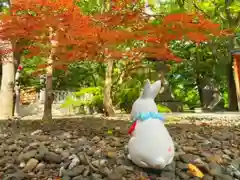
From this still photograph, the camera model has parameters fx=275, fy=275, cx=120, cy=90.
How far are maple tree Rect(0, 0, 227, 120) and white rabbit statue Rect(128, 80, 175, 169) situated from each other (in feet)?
5.23

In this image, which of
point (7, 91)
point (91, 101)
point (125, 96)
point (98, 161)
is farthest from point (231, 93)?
point (98, 161)

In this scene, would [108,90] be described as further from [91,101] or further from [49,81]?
[49,81]

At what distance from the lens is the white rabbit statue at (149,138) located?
7.44ft

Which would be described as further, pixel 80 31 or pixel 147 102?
pixel 80 31

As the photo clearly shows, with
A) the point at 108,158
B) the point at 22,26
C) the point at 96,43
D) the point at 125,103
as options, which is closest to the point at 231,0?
the point at 125,103

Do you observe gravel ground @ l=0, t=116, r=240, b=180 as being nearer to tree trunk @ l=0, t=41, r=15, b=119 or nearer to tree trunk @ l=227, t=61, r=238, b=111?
tree trunk @ l=0, t=41, r=15, b=119

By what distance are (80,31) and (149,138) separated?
6.89ft

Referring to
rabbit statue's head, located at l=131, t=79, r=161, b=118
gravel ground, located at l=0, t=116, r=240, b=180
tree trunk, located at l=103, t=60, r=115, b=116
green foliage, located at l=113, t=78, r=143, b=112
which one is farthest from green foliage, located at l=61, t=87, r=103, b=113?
rabbit statue's head, located at l=131, t=79, r=161, b=118

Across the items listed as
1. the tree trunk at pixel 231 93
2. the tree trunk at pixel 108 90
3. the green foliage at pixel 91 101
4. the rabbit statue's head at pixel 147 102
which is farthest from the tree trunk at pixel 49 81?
the tree trunk at pixel 231 93

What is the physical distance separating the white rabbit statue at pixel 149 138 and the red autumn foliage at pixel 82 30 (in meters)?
1.59

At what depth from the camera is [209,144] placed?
3.28 metres

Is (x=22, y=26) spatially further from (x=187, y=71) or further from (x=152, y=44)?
(x=187, y=71)

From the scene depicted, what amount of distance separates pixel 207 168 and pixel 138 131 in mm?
787

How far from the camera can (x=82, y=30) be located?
150 inches
